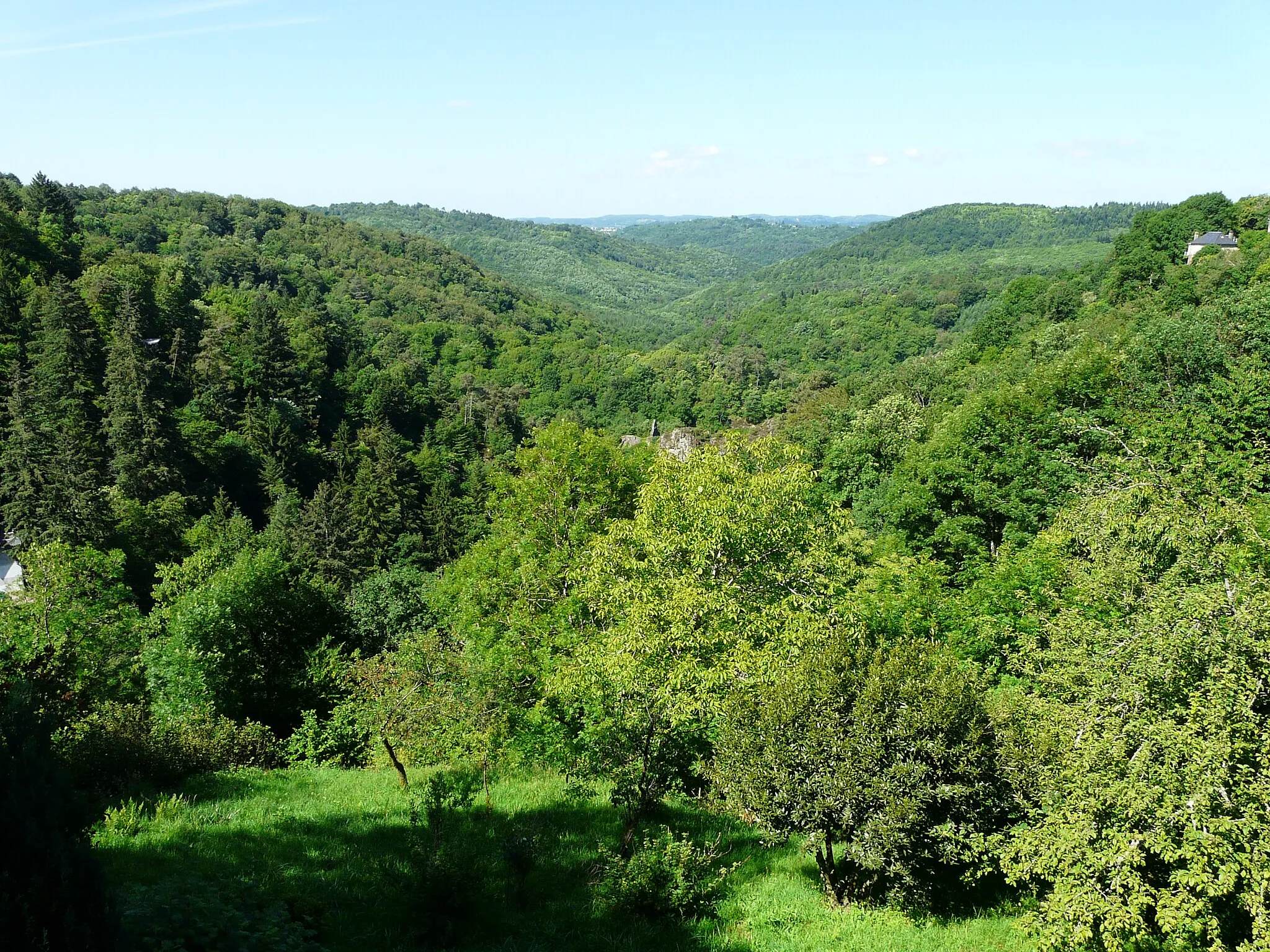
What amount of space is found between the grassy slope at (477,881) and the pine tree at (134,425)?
44.9m

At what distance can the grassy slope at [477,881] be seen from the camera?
833cm

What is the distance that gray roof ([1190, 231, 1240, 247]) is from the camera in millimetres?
61438

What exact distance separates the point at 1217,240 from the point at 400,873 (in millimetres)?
79112

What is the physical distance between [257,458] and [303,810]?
182 ft

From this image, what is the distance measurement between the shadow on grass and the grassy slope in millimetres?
23

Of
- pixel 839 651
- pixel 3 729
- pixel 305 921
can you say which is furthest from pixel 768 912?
pixel 3 729

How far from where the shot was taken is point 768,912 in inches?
376

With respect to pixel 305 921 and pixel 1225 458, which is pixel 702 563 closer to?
pixel 305 921

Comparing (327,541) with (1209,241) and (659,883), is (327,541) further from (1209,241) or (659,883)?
(1209,241)

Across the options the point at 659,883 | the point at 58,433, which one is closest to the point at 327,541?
the point at 58,433

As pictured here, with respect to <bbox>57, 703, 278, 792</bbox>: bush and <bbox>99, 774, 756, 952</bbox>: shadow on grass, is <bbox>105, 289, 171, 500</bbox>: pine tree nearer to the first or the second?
<bbox>57, 703, 278, 792</bbox>: bush

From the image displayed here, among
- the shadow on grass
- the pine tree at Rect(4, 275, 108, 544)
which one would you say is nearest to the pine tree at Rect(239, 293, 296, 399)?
the pine tree at Rect(4, 275, 108, 544)

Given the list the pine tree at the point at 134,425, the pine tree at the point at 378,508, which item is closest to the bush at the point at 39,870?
the pine tree at the point at 378,508

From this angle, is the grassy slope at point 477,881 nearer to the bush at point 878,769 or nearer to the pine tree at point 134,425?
the bush at point 878,769
